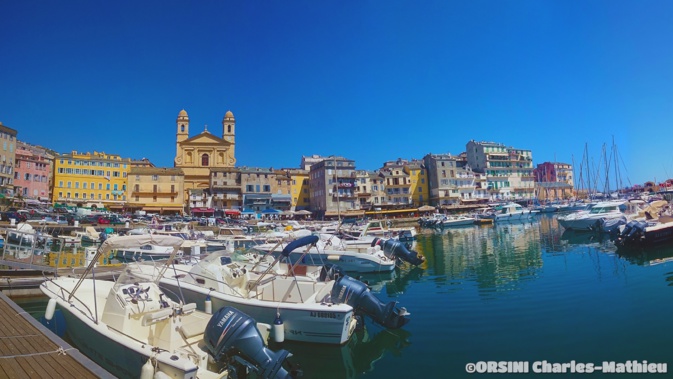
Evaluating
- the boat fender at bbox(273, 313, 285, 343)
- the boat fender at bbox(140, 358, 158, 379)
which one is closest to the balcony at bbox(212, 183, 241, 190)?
the boat fender at bbox(273, 313, 285, 343)

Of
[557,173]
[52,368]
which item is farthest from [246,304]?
[557,173]

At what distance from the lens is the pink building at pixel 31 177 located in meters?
66.7

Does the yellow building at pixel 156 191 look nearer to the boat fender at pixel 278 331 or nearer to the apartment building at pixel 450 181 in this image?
the apartment building at pixel 450 181

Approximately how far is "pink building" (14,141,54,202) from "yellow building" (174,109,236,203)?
26012 millimetres

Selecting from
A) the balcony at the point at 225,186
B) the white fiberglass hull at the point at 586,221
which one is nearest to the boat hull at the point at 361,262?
the white fiberglass hull at the point at 586,221

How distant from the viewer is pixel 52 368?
24.0 ft

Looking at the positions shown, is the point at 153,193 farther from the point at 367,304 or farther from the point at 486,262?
the point at 367,304

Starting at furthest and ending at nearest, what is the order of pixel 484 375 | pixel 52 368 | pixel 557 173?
pixel 557 173, pixel 484 375, pixel 52 368

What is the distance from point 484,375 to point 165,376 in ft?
25.1

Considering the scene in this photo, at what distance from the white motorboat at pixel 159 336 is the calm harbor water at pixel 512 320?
2.54m

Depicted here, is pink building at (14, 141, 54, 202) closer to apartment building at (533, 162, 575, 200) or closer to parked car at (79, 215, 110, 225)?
parked car at (79, 215, 110, 225)

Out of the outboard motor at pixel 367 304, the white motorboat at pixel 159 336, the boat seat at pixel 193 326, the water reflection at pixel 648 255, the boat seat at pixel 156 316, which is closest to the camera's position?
the white motorboat at pixel 159 336

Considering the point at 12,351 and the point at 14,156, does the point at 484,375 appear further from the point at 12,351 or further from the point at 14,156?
the point at 14,156

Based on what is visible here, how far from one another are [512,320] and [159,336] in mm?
11693
